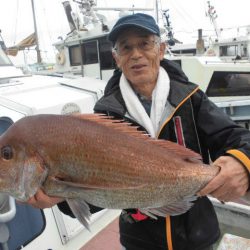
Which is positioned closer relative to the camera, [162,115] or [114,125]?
[114,125]

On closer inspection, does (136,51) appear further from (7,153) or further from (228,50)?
(228,50)

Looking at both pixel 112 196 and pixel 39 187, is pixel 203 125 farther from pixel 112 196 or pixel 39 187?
pixel 39 187

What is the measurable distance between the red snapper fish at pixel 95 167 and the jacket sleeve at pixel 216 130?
0.34 metres

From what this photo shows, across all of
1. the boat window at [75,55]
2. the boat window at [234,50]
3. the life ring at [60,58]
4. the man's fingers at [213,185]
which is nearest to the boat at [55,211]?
the man's fingers at [213,185]

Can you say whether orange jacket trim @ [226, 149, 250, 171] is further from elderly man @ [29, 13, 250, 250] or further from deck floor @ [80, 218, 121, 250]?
deck floor @ [80, 218, 121, 250]

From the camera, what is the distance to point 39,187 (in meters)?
1.67

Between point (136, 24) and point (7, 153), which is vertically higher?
point (136, 24)

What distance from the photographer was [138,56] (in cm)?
214

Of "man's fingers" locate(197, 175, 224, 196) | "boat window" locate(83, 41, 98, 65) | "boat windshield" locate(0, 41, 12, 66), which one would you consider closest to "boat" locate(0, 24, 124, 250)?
"boat windshield" locate(0, 41, 12, 66)

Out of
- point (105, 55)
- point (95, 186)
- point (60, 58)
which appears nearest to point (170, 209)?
point (95, 186)

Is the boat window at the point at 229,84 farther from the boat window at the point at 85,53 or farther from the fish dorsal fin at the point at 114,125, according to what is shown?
the fish dorsal fin at the point at 114,125

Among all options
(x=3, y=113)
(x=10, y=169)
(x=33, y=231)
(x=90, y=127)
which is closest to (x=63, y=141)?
(x=90, y=127)

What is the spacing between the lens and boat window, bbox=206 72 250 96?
970cm

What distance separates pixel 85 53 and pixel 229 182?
10.2 meters
